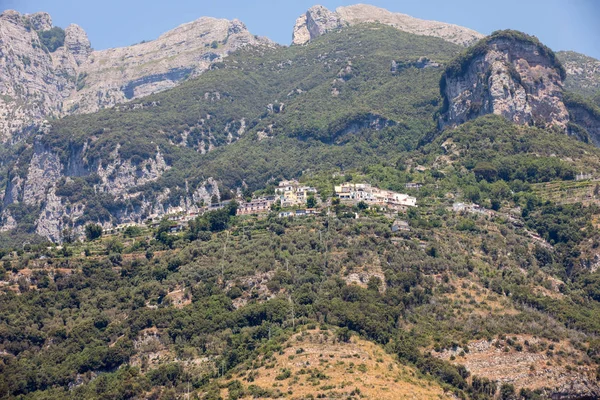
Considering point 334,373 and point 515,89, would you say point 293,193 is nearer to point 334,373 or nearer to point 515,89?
point 515,89

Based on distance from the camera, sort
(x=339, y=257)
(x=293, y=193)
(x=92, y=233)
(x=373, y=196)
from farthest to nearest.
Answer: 1. (x=293, y=193)
2. (x=92, y=233)
3. (x=373, y=196)
4. (x=339, y=257)

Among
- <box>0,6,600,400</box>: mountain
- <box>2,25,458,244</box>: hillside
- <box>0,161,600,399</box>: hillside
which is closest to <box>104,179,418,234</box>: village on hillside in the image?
<box>0,6,600,400</box>: mountain

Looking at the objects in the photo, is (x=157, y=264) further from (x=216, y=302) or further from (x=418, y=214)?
(x=418, y=214)

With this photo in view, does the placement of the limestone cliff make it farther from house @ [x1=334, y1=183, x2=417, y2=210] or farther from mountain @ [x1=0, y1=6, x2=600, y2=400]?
house @ [x1=334, y1=183, x2=417, y2=210]

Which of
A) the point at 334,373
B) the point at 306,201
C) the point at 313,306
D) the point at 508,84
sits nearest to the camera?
the point at 334,373

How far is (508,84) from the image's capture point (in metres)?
147

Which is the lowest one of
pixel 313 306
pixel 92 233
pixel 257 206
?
pixel 313 306

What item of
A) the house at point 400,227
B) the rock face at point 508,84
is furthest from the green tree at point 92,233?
the rock face at point 508,84

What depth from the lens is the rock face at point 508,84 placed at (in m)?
147

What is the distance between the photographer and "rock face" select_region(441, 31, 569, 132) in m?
147

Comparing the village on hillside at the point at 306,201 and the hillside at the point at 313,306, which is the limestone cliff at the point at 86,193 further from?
the hillside at the point at 313,306

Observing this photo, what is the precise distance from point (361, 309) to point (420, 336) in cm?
622

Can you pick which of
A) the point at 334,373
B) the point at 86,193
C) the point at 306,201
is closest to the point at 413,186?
the point at 306,201

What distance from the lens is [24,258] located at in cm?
10831
